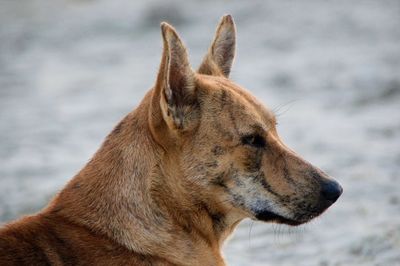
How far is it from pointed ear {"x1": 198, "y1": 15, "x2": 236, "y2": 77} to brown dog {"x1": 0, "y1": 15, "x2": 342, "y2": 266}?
0.54 metres

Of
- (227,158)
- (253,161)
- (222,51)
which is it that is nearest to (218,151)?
(227,158)

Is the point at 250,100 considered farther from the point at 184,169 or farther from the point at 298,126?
the point at 298,126

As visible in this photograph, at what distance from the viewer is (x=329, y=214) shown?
25.6 feet

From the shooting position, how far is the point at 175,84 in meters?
5.00

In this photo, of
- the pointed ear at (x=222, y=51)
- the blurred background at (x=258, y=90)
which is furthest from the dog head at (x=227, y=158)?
the blurred background at (x=258, y=90)

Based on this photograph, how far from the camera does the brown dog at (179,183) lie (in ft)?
16.0

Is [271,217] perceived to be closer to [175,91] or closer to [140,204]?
[140,204]

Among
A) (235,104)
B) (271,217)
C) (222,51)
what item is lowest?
(271,217)

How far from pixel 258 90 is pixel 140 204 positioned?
697 centimetres

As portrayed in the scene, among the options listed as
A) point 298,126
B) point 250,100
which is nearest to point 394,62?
point 298,126

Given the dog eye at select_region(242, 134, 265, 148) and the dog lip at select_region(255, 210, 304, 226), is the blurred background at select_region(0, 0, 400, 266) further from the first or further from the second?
the dog lip at select_region(255, 210, 304, 226)

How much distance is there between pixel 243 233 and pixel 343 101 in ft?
12.9

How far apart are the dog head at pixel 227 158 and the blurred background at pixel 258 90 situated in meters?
0.70

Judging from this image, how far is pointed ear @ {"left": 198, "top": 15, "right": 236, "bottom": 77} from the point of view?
568 centimetres
